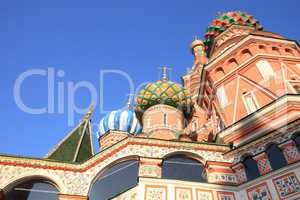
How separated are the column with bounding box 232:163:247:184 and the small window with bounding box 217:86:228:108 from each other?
154 inches

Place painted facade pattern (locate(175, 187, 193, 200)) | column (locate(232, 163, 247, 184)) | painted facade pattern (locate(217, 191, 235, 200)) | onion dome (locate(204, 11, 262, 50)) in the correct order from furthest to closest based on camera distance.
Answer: onion dome (locate(204, 11, 262, 50)) → column (locate(232, 163, 247, 184)) → painted facade pattern (locate(217, 191, 235, 200)) → painted facade pattern (locate(175, 187, 193, 200))

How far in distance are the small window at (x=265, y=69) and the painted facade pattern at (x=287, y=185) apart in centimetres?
512

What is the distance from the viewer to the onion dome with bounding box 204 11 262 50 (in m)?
18.9

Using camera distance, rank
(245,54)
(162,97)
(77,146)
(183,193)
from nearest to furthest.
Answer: (183,193) < (77,146) < (245,54) < (162,97)

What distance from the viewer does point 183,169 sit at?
9789 mm

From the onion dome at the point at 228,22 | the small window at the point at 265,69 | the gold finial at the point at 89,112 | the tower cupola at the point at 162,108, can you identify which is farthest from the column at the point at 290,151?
the onion dome at the point at 228,22

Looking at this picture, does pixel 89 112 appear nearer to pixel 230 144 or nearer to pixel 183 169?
pixel 183 169

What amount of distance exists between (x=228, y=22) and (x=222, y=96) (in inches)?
291

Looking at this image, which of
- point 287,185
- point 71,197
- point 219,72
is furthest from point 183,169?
point 219,72

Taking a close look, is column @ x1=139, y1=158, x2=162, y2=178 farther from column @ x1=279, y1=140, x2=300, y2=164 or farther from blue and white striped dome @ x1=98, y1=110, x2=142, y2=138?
blue and white striped dome @ x1=98, y1=110, x2=142, y2=138

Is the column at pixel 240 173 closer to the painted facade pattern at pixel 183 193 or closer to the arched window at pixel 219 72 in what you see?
the painted facade pattern at pixel 183 193

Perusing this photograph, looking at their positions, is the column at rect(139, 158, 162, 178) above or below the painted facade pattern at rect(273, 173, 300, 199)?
above

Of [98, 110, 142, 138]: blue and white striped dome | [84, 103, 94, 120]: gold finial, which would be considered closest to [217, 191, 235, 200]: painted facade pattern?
[84, 103, 94, 120]: gold finial

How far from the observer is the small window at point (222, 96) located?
13164mm
